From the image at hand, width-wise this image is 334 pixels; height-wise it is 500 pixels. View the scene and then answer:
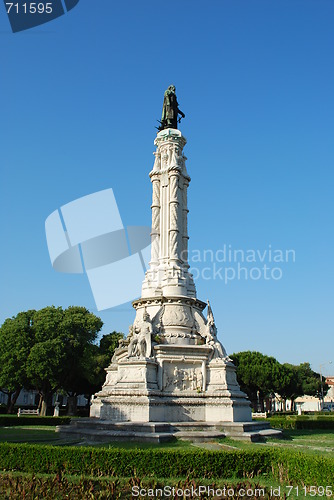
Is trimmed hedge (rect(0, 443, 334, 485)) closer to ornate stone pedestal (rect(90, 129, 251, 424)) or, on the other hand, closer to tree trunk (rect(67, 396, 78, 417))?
A: ornate stone pedestal (rect(90, 129, 251, 424))

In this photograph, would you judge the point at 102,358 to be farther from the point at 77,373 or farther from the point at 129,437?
the point at 129,437

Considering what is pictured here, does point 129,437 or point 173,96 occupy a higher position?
point 173,96

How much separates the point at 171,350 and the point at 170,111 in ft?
59.7

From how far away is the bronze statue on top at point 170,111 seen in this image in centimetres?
3303

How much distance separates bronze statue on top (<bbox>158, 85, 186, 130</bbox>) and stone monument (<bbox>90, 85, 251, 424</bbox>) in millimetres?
1291

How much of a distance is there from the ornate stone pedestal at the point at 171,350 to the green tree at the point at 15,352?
56.5 feet

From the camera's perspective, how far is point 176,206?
97.1 ft

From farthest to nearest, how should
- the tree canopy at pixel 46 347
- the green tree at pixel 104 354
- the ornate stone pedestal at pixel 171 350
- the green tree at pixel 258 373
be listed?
the green tree at pixel 258 373 → the green tree at pixel 104 354 → the tree canopy at pixel 46 347 → the ornate stone pedestal at pixel 171 350

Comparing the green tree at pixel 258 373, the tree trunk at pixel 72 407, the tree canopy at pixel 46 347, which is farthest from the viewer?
the green tree at pixel 258 373

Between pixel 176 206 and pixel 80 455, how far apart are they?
19270 mm

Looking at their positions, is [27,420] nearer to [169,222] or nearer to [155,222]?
[155,222]

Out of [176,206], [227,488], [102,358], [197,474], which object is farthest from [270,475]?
[102,358]

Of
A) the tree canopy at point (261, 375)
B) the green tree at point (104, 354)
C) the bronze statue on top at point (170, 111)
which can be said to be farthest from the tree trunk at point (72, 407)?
the bronze statue on top at point (170, 111)

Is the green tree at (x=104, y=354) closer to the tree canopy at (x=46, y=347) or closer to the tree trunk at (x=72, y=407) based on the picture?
the tree canopy at (x=46, y=347)
